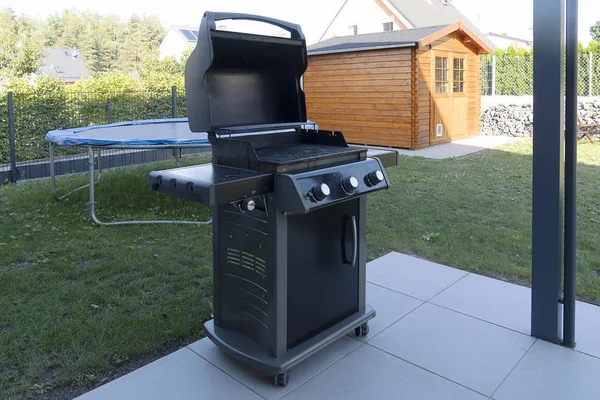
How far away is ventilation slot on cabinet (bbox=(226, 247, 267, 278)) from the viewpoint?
1913 millimetres

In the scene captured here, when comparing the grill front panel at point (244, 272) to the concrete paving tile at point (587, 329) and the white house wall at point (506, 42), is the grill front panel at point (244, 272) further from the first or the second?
the white house wall at point (506, 42)

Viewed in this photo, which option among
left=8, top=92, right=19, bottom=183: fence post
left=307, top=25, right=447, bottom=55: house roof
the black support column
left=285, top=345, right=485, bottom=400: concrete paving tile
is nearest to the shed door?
left=307, top=25, right=447, bottom=55: house roof

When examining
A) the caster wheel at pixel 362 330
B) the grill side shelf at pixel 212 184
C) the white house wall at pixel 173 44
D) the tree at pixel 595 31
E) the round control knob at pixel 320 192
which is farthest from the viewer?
the white house wall at pixel 173 44

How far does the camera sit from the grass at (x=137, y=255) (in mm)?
2297

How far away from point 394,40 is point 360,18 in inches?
535

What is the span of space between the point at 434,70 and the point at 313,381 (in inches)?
343

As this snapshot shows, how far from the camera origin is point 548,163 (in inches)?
83.7

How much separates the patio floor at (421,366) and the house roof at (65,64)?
127 feet

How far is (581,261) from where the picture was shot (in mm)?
3342

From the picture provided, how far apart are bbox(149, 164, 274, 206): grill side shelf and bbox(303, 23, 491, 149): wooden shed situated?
7.91 meters

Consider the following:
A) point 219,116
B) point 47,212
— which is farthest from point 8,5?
point 219,116

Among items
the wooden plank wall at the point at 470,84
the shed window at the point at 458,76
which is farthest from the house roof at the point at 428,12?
the shed window at the point at 458,76

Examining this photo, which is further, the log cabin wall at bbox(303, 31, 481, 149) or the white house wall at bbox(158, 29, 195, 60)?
the white house wall at bbox(158, 29, 195, 60)

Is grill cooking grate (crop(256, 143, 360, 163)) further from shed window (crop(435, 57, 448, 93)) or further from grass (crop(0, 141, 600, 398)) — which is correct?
shed window (crop(435, 57, 448, 93))
